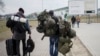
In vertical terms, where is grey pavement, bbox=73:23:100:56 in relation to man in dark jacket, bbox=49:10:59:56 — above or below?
below

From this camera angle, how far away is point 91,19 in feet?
191

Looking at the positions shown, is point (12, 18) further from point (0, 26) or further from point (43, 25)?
point (0, 26)

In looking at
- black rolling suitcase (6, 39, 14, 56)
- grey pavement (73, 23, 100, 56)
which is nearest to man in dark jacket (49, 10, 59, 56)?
black rolling suitcase (6, 39, 14, 56)

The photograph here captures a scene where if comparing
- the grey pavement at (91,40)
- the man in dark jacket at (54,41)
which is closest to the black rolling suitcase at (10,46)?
the man in dark jacket at (54,41)

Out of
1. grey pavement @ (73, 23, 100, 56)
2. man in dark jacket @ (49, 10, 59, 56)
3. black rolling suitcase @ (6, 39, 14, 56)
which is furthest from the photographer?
grey pavement @ (73, 23, 100, 56)

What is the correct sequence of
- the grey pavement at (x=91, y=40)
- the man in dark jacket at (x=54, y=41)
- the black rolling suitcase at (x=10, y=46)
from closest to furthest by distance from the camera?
the man in dark jacket at (x=54, y=41)
the black rolling suitcase at (x=10, y=46)
the grey pavement at (x=91, y=40)

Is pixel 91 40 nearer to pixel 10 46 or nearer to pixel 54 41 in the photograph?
pixel 10 46

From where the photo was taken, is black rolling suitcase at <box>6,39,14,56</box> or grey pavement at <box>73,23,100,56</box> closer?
black rolling suitcase at <box>6,39,14,56</box>

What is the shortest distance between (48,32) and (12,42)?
1985 mm

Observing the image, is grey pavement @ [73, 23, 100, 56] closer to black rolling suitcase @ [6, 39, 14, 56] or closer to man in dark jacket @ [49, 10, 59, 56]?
man in dark jacket @ [49, 10, 59, 56]

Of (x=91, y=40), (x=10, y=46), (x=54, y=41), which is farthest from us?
(x=91, y=40)

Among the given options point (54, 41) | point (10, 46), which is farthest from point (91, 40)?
point (54, 41)

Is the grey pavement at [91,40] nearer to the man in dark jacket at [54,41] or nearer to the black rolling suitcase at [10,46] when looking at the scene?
the man in dark jacket at [54,41]

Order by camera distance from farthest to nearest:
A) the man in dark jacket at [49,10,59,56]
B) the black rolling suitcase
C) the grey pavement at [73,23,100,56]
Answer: the grey pavement at [73,23,100,56], the black rolling suitcase, the man in dark jacket at [49,10,59,56]
